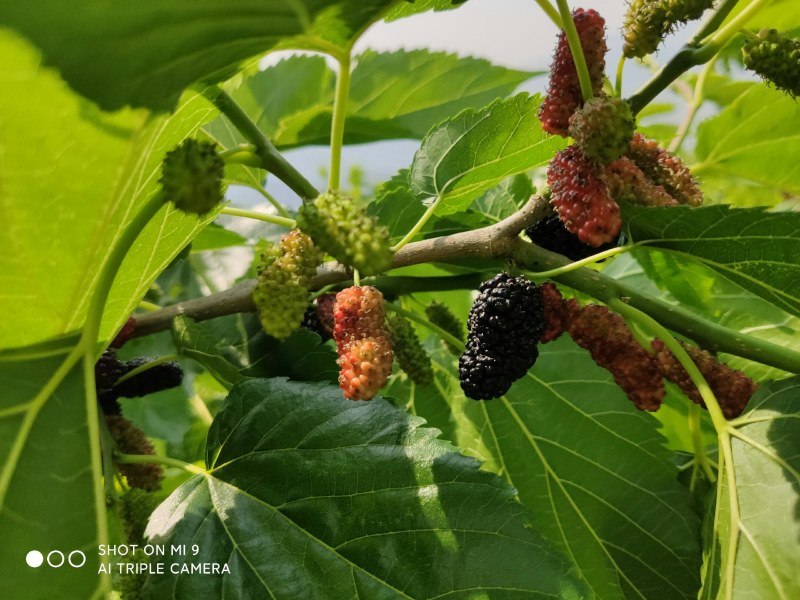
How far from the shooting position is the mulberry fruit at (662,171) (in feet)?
2.69

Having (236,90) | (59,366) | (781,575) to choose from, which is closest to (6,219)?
(59,366)

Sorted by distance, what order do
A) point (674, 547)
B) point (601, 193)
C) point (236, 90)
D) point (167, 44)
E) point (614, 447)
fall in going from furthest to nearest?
1. point (236, 90)
2. point (614, 447)
3. point (674, 547)
4. point (601, 193)
5. point (167, 44)

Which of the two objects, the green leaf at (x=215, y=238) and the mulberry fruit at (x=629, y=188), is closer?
the mulberry fruit at (x=629, y=188)

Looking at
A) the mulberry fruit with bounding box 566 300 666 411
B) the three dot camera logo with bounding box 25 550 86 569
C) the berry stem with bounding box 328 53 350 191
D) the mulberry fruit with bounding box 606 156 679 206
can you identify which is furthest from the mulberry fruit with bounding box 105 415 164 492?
the mulberry fruit with bounding box 606 156 679 206

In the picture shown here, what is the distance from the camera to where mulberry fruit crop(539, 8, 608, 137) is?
719 mm

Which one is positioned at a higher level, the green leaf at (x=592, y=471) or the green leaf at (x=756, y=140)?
the green leaf at (x=756, y=140)

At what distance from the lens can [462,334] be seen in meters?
1.13

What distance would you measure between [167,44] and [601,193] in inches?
16.2

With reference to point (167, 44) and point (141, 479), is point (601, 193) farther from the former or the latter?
point (141, 479)

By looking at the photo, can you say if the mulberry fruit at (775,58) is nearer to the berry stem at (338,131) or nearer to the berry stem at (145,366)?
the berry stem at (338,131)

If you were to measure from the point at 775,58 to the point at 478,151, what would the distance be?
34 cm

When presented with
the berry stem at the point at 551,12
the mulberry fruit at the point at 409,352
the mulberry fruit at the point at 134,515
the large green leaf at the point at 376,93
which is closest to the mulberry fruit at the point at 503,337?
the mulberry fruit at the point at 409,352

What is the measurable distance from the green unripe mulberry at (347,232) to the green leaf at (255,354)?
0.95ft

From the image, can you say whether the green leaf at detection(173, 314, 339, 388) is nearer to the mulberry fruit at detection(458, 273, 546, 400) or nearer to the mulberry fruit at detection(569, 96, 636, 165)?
the mulberry fruit at detection(458, 273, 546, 400)
